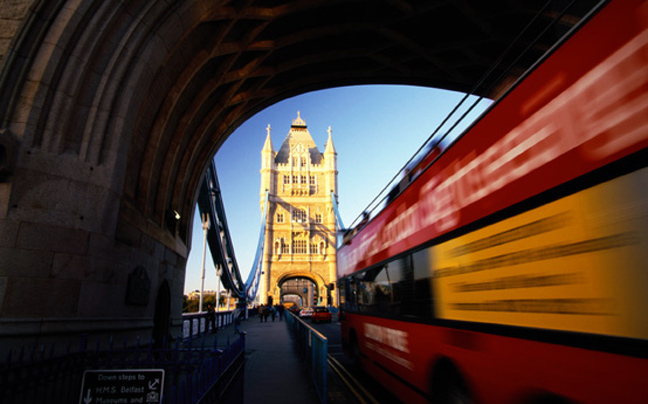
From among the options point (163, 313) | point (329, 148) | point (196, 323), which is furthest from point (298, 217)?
point (163, 313)

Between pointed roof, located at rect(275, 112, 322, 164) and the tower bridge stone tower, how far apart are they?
0.19m

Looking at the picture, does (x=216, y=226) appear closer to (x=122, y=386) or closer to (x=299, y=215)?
(x=122, y=386)

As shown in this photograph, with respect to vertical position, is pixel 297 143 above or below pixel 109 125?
above


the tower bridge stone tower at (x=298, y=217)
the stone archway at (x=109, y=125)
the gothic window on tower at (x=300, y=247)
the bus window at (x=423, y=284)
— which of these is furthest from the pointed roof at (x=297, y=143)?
the bus window at (x=423, y=284)

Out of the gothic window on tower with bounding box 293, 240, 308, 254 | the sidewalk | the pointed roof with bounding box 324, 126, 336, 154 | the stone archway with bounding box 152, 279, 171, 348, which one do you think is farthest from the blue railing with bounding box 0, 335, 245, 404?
the pointed roof with bounding box 324, 126, 336, 154

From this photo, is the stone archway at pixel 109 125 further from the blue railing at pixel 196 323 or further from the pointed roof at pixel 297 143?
the pointed roof at pixel 297 143

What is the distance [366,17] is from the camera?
1249cm

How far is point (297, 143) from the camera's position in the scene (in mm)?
68500

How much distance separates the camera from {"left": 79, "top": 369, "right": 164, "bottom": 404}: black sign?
2676 mm

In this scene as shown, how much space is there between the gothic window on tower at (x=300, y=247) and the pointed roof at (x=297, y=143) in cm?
1525

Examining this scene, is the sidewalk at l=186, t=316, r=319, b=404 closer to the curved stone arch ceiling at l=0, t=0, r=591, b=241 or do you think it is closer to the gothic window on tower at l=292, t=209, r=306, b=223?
the curved stone arch ceiling at l=0, t=0, r=591, b=241

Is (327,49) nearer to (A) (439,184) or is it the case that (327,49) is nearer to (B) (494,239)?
(A) (439,184)

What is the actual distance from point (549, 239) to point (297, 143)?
66948 mm

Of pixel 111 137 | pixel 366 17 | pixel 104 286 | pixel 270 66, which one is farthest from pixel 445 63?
pixel 104 286
